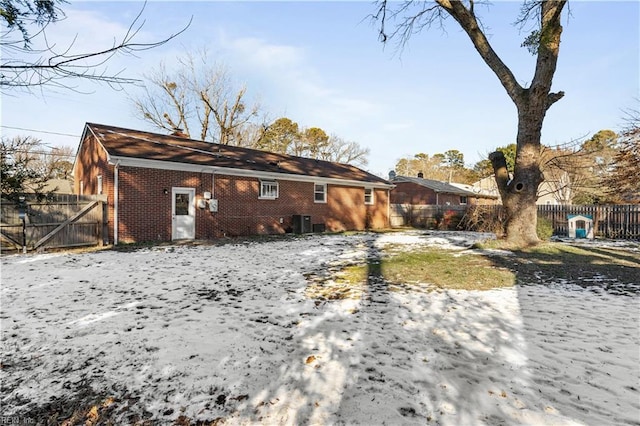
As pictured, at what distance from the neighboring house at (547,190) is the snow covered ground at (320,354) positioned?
13.9 meters

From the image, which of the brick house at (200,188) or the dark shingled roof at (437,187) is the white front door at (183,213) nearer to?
the brick house at (200,188)

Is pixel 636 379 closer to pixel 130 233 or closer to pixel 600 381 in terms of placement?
pixel 600 381

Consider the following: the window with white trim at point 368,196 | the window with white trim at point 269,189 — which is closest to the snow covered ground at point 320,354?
the window with white trim at point 269,189

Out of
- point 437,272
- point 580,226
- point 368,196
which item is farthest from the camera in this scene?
point 368,196

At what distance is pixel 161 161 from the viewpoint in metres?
12.0

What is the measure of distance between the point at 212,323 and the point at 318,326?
4.38 ft

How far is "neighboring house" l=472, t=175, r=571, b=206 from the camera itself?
2458 centimetres

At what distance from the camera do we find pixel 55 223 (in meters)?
10.0

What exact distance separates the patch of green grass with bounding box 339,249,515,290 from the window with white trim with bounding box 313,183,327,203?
31.8 feet

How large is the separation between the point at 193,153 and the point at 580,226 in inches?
728

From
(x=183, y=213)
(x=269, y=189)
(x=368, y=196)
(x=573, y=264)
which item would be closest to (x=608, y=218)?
(x=573, y=264)

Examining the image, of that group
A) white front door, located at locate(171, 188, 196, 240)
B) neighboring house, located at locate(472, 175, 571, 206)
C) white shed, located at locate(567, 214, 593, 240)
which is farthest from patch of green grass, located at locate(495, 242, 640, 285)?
white front door, located at locate(171, 188, 196, 240)

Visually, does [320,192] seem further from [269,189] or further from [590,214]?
[590,214]

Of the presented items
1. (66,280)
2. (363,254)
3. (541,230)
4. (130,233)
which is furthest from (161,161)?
(541,230)
